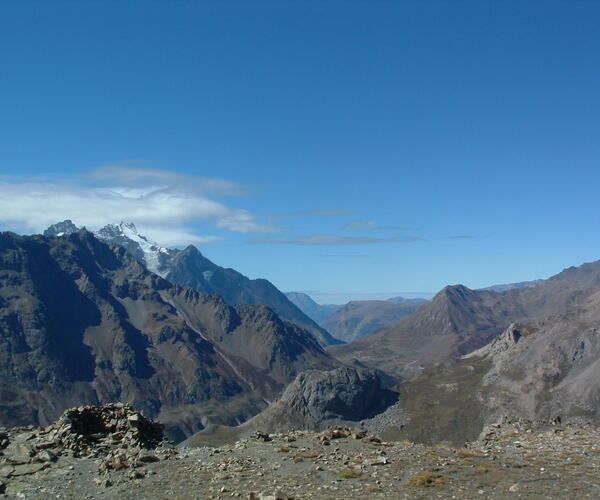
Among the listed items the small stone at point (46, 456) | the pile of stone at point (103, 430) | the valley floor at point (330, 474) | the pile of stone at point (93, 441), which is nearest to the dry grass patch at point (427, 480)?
the valley floor at point (330, 474)

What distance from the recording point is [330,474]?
105ft

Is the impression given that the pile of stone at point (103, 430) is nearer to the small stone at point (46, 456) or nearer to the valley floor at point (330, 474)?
the small stone at point (46, 456)

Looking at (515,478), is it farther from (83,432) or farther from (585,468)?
(83,432)

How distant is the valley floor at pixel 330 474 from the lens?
95.8 ft

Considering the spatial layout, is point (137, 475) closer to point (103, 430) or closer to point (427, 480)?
point (103, 430)

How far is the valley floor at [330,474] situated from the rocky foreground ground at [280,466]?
6 cm

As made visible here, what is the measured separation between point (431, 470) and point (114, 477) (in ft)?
62.7

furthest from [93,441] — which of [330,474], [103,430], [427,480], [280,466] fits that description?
[427,480]

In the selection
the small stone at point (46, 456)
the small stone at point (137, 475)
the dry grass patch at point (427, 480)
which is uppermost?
the small stone at point (46, 456)

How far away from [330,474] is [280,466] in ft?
12.2

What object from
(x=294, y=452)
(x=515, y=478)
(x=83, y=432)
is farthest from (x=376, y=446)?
(x=83, y=432)

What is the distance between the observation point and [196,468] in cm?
3391

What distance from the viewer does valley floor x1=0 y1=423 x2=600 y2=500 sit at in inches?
1149

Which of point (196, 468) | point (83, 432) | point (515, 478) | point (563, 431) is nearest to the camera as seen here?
point (515, 478)
